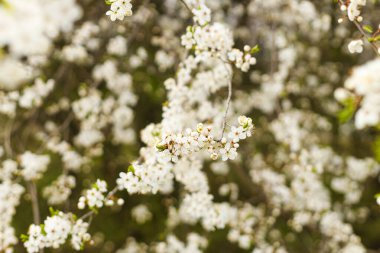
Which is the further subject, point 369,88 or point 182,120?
point 182,120

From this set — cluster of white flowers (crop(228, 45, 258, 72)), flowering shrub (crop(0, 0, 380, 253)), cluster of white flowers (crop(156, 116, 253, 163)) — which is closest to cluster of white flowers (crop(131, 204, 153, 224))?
flowering shrub (crop(0, 0, 380, 253))

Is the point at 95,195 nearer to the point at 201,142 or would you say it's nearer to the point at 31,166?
the point at 201,142

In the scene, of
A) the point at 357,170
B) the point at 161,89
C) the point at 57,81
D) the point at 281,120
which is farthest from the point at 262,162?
the point at 57,81

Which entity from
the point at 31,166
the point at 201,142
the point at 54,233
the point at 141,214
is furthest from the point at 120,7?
the point at 141,214

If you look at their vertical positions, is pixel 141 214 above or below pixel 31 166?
above

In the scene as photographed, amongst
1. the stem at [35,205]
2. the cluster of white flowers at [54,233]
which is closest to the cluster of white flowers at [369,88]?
the cluster of white flowers at [54,233]

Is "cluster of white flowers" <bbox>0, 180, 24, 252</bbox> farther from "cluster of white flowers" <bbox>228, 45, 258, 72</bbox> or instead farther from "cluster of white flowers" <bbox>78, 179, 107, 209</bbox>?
"cluster of white flowers" <bbox>228, 45, 258, 72</bbox>

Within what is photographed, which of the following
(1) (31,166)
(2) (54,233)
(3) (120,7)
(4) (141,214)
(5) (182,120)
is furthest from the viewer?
(4) (141,214)

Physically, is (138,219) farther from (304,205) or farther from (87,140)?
(304,205)
